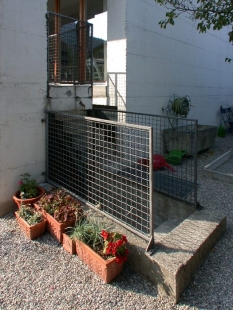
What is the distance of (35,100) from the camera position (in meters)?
3.45

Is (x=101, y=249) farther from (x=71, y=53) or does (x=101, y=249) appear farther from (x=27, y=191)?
(x=71, y=53)

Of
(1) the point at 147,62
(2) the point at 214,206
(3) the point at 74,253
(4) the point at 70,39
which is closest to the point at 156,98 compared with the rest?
(1) the point at 147,62

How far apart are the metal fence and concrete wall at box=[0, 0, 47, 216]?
927mm

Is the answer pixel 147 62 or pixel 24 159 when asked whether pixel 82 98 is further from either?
pixel 147 62

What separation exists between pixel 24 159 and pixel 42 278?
165 cm

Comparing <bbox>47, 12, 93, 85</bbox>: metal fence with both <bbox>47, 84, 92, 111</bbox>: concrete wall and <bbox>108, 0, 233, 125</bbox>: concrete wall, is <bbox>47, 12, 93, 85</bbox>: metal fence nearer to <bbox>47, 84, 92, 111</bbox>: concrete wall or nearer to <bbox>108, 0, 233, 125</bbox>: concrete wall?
<bbox>47, 84, 92, 111</bbox>: concrete wall

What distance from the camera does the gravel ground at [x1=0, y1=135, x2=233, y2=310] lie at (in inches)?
78.2

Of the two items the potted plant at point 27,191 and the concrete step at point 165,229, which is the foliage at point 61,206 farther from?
the concrete step at point 165,229

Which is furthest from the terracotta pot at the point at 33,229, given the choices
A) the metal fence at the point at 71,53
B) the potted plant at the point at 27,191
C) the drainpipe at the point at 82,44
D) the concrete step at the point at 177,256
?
the drainpipe at the point at 82,44

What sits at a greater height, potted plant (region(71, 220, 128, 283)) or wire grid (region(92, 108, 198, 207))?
wire grid (region(92, 108, 198, 207))

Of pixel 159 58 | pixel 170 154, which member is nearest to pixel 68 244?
pixel 170 154

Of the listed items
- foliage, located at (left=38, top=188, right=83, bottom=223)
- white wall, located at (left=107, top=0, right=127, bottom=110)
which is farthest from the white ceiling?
foliage, located at (left=38, top=188, right=83, bottom=223)

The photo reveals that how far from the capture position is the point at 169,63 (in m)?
6.34

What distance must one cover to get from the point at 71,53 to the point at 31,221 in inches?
121
